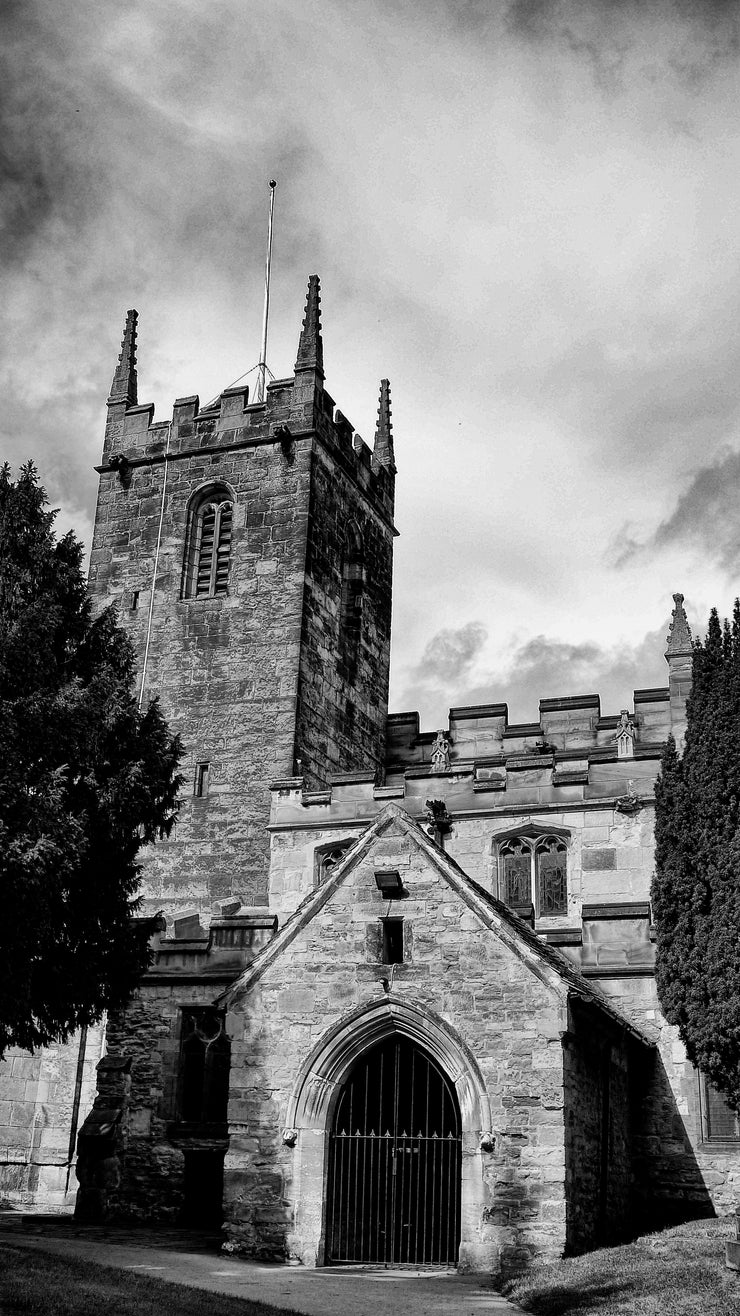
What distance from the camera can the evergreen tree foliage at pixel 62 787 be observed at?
17.9 meters

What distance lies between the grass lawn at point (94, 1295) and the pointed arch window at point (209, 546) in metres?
19.5

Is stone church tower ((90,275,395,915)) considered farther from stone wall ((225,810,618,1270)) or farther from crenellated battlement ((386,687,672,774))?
stone wall ((225,810,618,1270))

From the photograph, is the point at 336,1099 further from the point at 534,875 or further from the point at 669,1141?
the point at 534,875

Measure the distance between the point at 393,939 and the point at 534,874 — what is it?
27.4 feet

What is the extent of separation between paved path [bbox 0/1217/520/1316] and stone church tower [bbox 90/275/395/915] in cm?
1124

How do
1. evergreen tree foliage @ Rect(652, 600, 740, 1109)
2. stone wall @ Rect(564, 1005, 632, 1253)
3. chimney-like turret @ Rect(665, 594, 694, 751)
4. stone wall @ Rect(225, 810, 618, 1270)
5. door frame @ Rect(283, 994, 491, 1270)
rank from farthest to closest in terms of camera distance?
chimney-like turret @ Rect(665, 594, 694, 751) → evergreen tree foliage @ Rect(652, 600, 740, 1109) → stone wall @ Rect(564, 1005, 632, 1253) → door frame @ Rect(283, 994, 491, 1270) → stone wall @ Rect(225, 810, 618, 1270)

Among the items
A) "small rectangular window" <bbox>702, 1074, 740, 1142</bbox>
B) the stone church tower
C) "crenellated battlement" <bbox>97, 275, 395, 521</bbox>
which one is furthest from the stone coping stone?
"crenellated battlement" <bbox>97, 275, 395, 521</bbox>

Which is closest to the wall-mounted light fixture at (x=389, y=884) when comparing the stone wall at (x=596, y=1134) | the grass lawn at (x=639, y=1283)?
the stone wall at (x=596, y=1134)

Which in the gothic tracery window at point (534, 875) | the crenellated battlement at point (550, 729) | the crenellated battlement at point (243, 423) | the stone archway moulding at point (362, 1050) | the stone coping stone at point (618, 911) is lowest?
the stone archway moulding at point (362, 1050)

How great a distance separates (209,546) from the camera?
3303 centimetres

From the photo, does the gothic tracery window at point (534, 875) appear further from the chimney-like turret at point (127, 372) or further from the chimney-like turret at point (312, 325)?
the chimney-like turret at point (127, 372)

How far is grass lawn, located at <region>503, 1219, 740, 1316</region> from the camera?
13.2 meters

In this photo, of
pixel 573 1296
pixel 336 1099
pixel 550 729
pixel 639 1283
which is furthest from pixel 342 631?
pixel 573 1296

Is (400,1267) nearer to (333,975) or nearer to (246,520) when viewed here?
(333,975)
